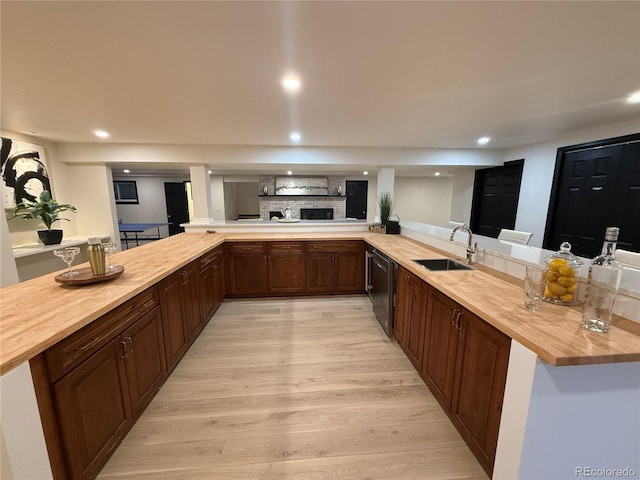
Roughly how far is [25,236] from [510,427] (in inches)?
211

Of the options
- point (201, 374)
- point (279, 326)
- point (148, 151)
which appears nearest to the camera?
point (201, 374)

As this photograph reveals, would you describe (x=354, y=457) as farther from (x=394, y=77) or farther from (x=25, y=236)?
(x=25, y=236)

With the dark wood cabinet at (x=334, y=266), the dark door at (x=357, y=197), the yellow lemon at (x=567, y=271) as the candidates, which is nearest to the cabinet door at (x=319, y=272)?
the dark wood cabinet at (x=334, y=266)

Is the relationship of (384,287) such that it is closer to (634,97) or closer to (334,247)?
(334,247)

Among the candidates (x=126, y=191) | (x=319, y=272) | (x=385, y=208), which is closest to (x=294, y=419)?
(x=319, y=272)

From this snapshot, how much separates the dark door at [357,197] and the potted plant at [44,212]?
21.9 feet

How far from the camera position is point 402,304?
7.52ft

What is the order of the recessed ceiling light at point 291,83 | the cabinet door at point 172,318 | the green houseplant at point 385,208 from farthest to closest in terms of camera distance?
the green houseplant at point 385,208
the cabinet door at point 172,318
the recessed ceiling light at point 291,83

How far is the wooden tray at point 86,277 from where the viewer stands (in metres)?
1.53

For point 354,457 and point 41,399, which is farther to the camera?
point 354,457

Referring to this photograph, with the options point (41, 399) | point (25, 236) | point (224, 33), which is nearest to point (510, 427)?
point (41, 399)

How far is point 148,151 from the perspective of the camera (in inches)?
144

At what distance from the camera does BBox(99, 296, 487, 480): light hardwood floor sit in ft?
4.38

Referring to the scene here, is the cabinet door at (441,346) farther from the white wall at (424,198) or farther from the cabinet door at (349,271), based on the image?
the white wall at (424,198)
